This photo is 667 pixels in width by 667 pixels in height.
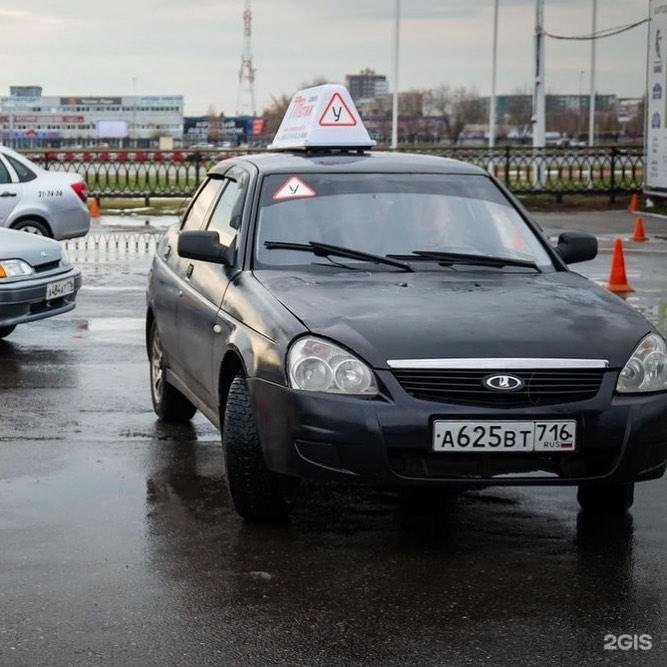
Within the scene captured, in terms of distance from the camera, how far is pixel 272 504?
5895mm

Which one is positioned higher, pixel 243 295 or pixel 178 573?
pixel 243 295

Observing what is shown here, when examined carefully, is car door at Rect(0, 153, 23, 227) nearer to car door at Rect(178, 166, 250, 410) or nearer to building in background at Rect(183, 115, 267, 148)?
car door at Rect(178, 166, 250, 410)

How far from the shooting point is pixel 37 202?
17609mm

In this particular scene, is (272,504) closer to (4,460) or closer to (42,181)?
(4,460)

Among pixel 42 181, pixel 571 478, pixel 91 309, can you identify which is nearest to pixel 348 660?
pixel 571 478

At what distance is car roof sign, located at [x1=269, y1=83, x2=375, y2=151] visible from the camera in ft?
26.8

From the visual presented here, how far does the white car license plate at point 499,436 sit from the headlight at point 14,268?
20.9 feet

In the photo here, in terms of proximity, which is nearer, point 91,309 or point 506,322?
point 506,322

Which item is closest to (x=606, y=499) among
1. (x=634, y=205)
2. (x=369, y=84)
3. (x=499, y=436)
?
(x=499, y=436)

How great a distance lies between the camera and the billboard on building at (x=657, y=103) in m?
29.2

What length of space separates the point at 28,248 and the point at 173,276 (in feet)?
12.9

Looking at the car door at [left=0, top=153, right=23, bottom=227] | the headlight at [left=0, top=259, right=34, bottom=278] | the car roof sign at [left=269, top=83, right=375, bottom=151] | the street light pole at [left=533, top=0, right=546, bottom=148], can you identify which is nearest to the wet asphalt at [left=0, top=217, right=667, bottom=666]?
the car roof sign at [left=269, top=83, right=375, bottom=151]

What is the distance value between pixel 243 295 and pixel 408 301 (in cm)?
75

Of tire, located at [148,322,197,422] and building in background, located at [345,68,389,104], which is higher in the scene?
building in background, located at [345,68,389,104]
